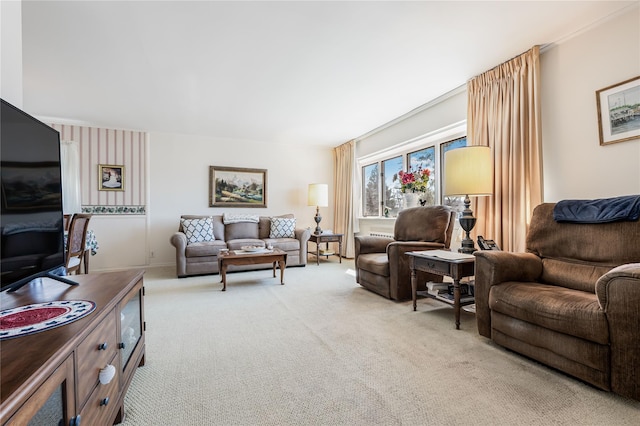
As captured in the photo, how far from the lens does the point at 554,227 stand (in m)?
2.20

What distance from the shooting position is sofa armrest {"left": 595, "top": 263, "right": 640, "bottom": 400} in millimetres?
1352

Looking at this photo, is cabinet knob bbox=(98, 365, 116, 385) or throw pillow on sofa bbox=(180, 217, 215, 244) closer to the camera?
cabinet knob bbox=(98, 365, 116, 385)

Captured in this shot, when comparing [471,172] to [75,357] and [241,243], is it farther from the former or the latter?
[241,243]

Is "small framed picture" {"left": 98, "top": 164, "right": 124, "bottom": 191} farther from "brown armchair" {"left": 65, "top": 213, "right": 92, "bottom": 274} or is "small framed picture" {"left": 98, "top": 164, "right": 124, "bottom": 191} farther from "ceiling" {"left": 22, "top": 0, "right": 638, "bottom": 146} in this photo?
"brown armchair" {"left": 65, "top": 213, "right": 92, "bottom": 274}

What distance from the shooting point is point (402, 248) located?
9.67 feet

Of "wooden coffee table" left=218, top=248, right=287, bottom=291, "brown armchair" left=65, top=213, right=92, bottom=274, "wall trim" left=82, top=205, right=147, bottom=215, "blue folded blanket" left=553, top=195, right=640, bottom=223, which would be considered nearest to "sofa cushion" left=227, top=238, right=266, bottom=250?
"wooden coffee table" left=218, top=248, right=287, bottom=291

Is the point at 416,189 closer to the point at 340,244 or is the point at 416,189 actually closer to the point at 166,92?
the point at 340,244

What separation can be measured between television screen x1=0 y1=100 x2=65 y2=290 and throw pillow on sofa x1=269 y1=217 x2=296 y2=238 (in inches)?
154

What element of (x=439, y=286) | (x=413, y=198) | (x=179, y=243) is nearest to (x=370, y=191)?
(x=413, y=198)

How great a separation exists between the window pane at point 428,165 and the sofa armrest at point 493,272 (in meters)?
2.02

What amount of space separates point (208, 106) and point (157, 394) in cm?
347

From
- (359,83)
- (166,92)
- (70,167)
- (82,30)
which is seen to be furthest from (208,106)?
(70,167)

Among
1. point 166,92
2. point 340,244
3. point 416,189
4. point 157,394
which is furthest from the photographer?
point 340,244

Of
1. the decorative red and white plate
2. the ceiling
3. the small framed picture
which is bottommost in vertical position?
the decorative red and white plate
